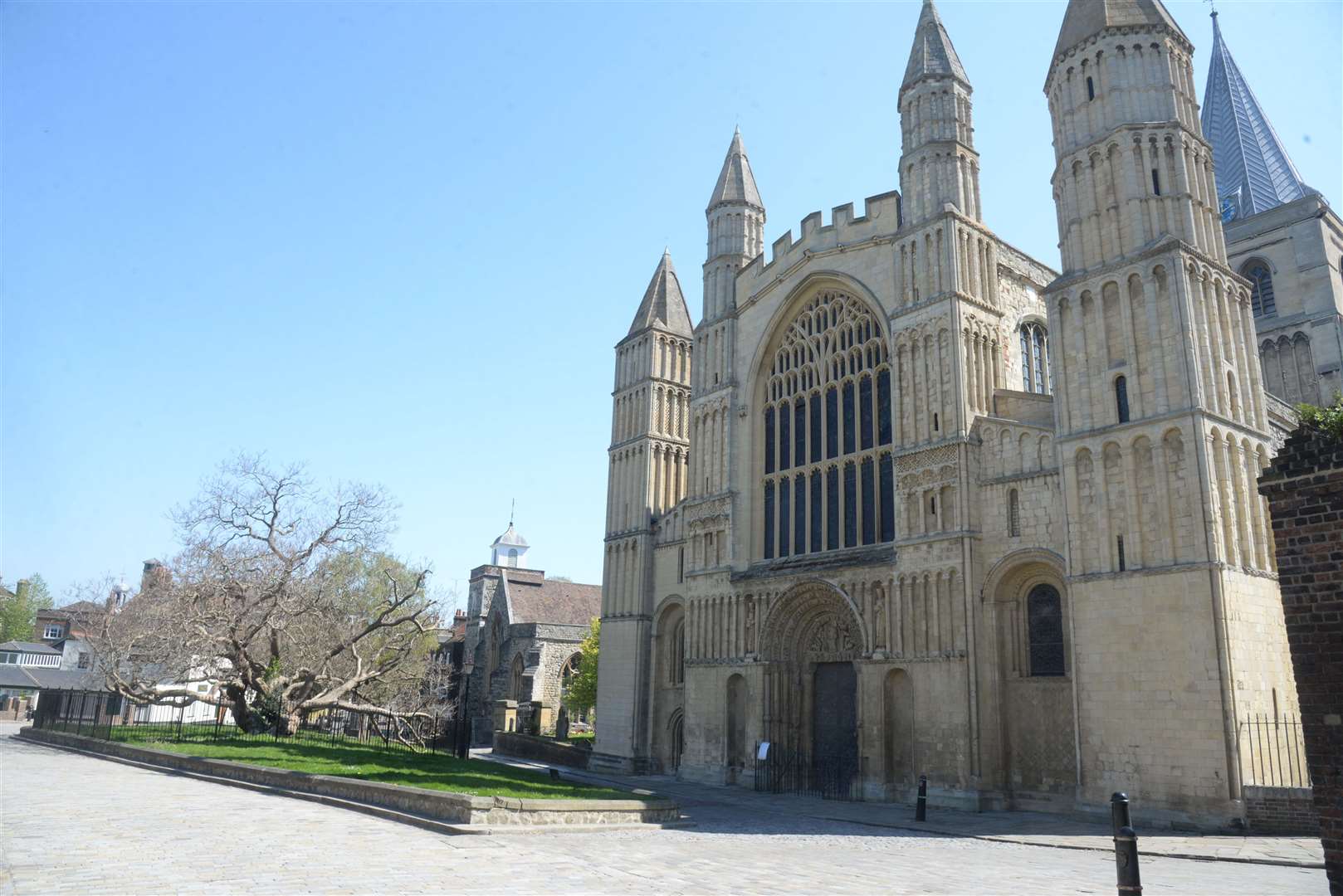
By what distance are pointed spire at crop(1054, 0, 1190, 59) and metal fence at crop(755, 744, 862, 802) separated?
773 inches

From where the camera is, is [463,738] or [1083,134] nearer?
[1083,134]

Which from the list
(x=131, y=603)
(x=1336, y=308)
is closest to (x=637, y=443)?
(x=131, y=603)

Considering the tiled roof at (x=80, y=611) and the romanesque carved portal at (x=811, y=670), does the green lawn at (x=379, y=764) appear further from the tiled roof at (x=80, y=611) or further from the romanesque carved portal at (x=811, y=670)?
the tiled roof at (x=80, y=611)

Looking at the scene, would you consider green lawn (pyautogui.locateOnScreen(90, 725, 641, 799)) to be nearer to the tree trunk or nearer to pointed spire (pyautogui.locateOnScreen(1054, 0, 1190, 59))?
the tree trunk

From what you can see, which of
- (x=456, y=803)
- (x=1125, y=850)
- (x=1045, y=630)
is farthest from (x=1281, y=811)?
(x=456, y=803)

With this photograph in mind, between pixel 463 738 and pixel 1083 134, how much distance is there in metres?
23.5

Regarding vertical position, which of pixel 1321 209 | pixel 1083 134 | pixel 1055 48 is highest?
pixel 1321 209

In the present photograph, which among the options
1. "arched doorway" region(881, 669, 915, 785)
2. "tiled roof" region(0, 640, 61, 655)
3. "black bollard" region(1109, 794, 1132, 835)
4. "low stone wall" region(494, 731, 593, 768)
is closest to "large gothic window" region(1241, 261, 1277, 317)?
"arched doorway" region(881, 669, 915, 785)

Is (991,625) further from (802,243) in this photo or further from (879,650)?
(802,243)

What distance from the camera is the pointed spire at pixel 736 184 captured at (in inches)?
1372

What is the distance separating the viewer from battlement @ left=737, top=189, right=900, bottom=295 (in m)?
27.3

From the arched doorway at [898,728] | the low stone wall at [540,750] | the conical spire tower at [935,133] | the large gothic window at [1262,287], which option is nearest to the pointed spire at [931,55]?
the conical spire tower at [935,133]

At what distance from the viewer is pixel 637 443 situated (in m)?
36.1

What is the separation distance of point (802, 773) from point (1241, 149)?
132 feet
